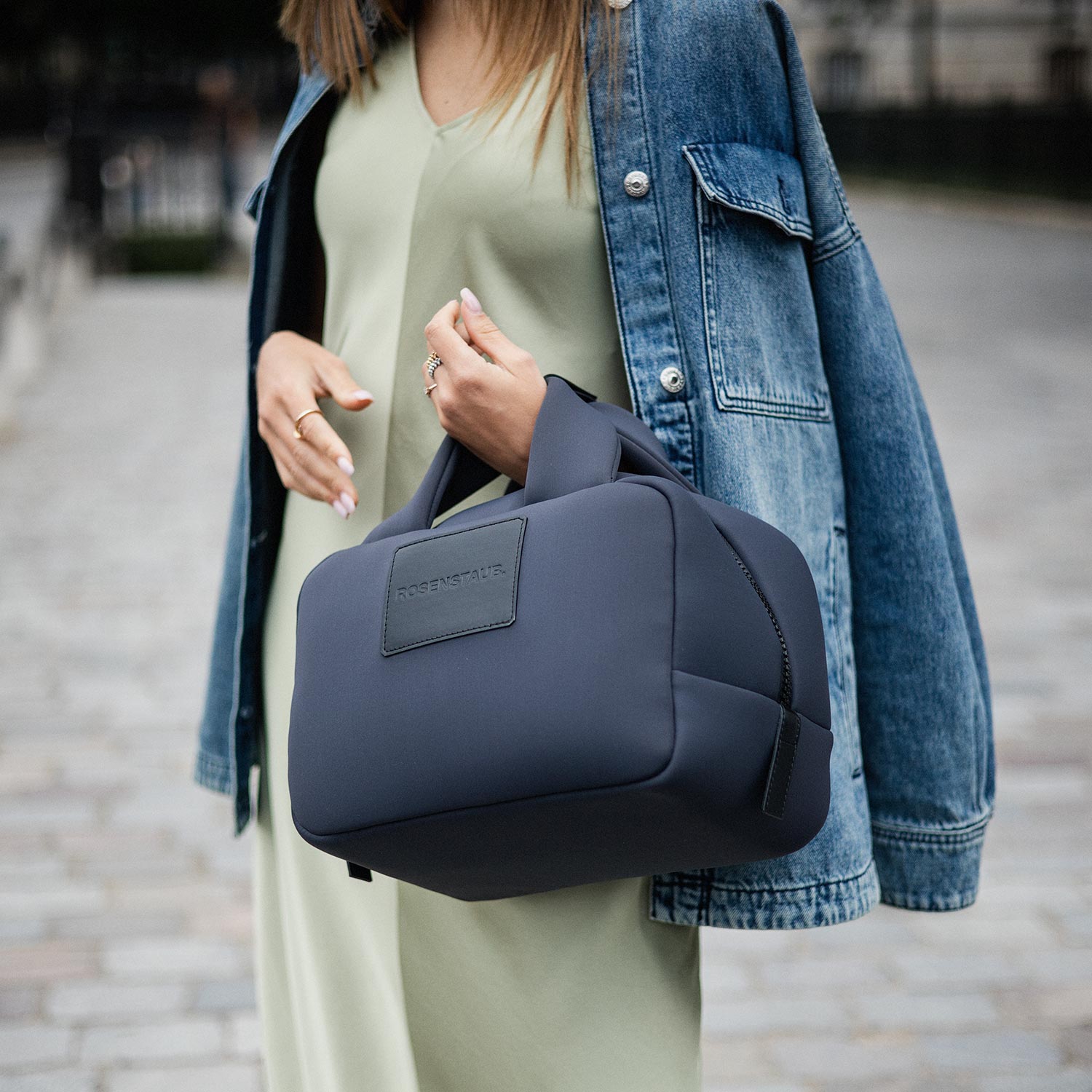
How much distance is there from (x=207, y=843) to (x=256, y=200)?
239 centimetres

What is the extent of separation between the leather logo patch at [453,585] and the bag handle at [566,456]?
9cm

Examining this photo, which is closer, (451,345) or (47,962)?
(451,345)

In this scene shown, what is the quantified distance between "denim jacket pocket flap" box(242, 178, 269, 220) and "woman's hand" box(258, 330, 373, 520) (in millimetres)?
257

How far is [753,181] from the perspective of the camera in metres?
1.53

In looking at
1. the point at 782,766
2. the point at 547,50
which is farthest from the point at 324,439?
the point at 782,766

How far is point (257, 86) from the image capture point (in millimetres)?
51969

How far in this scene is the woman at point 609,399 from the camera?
151 centimetres

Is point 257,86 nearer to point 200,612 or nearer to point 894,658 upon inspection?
point 200,612

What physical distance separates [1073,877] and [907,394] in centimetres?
247

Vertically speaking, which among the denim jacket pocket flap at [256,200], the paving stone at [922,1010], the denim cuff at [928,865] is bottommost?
the paving stone at [922,1010]

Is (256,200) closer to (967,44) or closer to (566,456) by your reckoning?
(566,456)

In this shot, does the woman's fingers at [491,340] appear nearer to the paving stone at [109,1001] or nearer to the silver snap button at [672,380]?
the silver snap button at [672,380]

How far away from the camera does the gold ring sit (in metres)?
1.60

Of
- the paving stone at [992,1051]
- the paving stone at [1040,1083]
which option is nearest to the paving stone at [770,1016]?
the paving stone at [992,1051]
